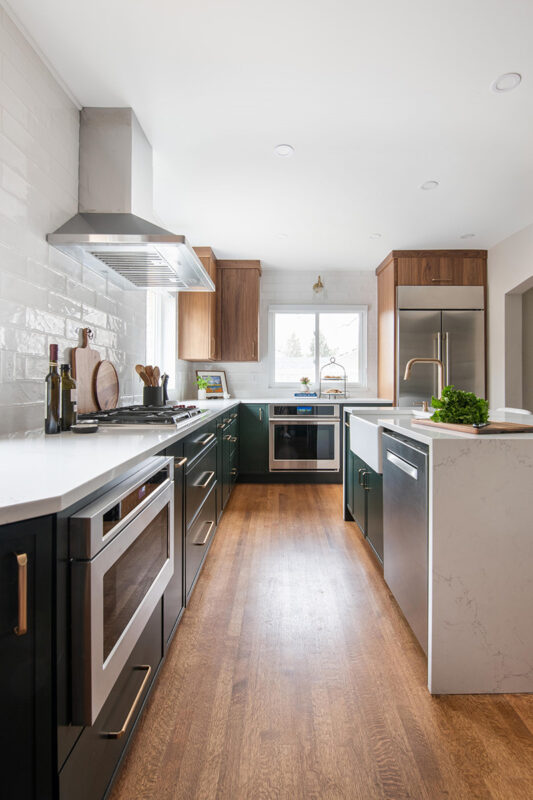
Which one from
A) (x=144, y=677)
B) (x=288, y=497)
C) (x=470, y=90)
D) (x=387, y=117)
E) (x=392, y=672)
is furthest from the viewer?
(x=288, y=497)

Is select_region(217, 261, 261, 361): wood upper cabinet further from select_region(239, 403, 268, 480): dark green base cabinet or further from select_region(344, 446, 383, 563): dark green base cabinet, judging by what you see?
select_region(344, 446, 383, 563): dark green base cabinet

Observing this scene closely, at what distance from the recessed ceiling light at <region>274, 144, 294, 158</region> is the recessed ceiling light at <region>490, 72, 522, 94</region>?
3.52 feet

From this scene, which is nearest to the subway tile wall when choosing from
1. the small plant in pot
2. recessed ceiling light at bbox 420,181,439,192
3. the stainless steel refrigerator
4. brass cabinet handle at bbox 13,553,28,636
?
brass cabinet handle at bbox 13,553,28,636

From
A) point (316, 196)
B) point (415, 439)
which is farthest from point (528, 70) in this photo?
point (415, 439)

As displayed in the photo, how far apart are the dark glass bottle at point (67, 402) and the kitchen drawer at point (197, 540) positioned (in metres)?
0.69

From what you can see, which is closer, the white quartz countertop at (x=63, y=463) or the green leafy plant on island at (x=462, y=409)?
the white quartz countertop at (x=63, y=463)

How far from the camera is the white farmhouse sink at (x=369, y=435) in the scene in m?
2.17

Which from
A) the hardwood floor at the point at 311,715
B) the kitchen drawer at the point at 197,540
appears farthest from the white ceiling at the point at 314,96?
the hardwood floor at the point at 311,715

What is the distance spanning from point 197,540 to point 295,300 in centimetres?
375

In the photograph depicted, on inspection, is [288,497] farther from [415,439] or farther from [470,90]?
[470,90]

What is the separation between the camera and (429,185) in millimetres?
3082

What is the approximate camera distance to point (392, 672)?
1.56 metres

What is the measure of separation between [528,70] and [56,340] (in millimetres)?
2468

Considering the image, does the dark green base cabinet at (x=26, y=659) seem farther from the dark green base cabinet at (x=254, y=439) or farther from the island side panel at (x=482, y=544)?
the dark green base cabinet at (x=254, y=439)
